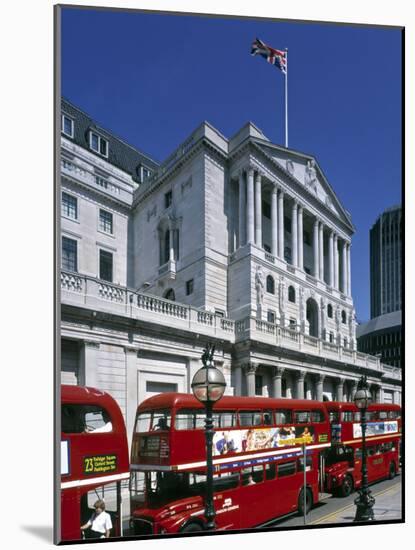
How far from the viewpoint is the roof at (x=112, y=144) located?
447 inches

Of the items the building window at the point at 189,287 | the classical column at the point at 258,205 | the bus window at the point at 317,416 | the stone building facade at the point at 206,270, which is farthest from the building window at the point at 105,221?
the bus window at the point at 317,416

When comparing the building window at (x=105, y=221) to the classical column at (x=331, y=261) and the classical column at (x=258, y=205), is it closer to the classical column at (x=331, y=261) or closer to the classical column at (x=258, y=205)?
the classical column at (x=258, y=205)

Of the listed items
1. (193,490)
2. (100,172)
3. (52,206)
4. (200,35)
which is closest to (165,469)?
(193,490)

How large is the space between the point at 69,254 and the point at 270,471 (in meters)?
6.35

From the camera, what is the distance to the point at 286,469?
13742 mm

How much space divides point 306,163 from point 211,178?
2.21 metres

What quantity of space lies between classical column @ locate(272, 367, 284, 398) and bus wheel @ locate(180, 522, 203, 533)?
404cm

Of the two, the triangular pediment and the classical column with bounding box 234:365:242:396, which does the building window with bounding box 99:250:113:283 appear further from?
the triangular pediment

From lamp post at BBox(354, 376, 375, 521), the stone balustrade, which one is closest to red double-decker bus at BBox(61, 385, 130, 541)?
the stone balustrade

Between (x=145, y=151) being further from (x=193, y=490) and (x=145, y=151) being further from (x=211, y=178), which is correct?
(x=193, y=490)

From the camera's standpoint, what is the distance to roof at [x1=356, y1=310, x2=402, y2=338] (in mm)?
14266

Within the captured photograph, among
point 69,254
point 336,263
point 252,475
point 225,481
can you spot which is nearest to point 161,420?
point 225,481

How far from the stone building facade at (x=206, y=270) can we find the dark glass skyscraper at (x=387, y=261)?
60cm

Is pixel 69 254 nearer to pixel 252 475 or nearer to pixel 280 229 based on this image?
pixel 280 229
